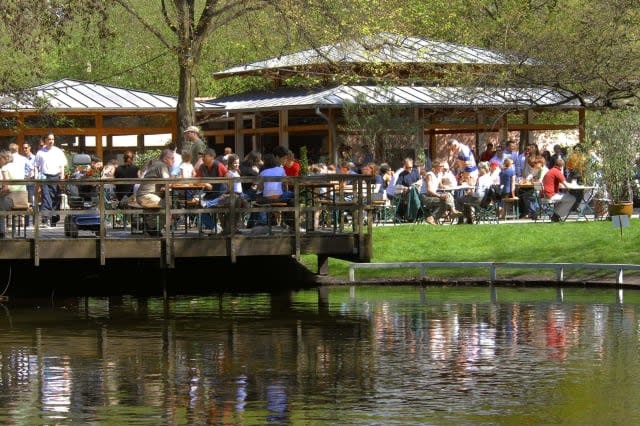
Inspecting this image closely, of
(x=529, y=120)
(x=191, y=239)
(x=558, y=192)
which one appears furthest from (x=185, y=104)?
(x=529, y=120)

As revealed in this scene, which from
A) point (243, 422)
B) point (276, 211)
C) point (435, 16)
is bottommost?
point (243, 422)

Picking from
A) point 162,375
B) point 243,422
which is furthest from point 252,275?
point 243,422

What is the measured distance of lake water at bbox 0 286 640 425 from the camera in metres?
15.9

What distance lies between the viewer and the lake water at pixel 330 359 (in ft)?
52.1

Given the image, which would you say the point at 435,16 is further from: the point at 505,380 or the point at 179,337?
the point at 505,380

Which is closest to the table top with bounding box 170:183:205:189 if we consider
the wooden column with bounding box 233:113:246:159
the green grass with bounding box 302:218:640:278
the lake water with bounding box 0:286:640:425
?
the lake water with bounding box 0:286:640:425

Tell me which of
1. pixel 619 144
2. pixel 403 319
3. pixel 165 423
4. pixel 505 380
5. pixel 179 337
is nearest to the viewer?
pixel 165 423

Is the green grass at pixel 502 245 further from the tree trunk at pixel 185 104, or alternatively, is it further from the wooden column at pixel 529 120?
the wooden column at pixel 529 120

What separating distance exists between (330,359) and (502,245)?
11.4 metres

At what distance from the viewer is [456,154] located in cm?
3591

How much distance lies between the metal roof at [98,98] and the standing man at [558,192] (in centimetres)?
1393

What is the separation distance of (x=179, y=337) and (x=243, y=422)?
6643 mm

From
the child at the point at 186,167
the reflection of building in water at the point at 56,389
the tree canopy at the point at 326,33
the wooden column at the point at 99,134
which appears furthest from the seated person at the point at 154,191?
the wooden column at the point at 99,134

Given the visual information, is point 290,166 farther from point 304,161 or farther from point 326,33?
point 304,161
